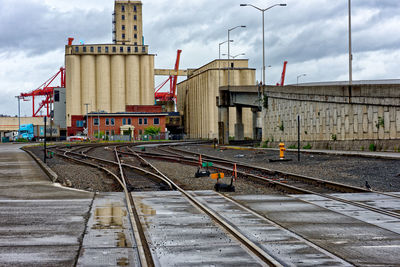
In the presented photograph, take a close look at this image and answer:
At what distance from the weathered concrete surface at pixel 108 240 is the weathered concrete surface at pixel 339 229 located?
2.82 metres

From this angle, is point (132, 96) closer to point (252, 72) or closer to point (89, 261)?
point (252, 72)

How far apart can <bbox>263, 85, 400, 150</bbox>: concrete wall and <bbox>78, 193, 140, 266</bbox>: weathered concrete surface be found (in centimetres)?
2330

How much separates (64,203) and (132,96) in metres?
128

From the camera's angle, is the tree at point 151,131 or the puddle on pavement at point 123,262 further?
the tree at point 151,131

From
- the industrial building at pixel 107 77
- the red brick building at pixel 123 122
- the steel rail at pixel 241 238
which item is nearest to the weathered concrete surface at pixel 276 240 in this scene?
the steel rail at pixel 241 238

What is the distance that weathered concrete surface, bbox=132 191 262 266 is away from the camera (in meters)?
6.76

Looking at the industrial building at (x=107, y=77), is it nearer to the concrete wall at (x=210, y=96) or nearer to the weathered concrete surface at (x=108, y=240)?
the concrete wall at (x=210, y=96)

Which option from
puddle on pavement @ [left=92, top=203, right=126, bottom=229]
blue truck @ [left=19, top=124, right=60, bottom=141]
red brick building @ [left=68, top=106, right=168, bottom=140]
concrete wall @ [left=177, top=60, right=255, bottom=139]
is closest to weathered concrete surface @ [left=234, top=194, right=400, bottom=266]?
puddle on pavement @ [left=92, top=203, right=126, bottom=229]

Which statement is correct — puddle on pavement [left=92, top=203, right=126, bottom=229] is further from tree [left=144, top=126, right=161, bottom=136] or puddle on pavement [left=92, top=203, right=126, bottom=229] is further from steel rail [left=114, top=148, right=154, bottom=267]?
tree [left=144, top=126, right=161, bottom=136]

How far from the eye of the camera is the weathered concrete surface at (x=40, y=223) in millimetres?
7012

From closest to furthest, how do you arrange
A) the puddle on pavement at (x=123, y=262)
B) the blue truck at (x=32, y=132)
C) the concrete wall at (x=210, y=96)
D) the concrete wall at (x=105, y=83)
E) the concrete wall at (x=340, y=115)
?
the puddle on pavement at (x=123, y=262) < the concrete wall at (x=340, y=115) < the blue truck at (x=32, y=132) < the concrete wall at (x=210, y=96) < the concrete wall at (x=105, y=83)

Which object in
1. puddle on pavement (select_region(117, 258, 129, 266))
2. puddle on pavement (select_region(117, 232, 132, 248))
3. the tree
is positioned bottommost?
puddle on pavement (select_region(117, 258, 129, 266))

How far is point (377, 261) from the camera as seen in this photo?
670 cm

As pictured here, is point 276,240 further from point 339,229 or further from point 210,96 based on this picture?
point 210,96
